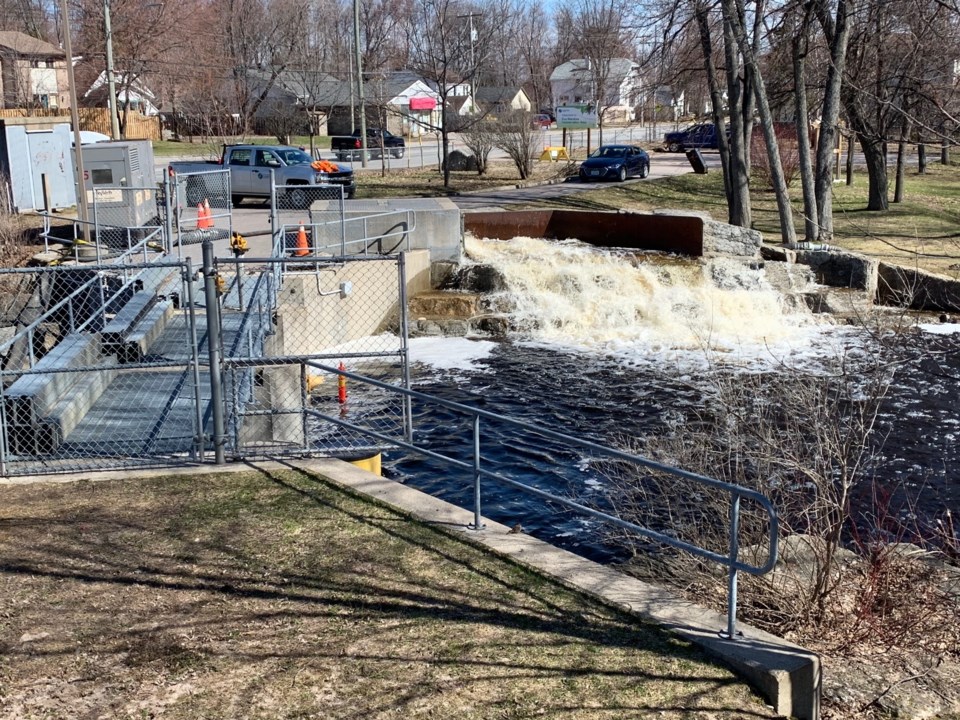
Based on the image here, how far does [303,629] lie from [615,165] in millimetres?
33616

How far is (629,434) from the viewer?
1434 centimetres

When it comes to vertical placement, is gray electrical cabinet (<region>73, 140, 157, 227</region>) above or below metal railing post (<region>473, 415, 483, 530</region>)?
above

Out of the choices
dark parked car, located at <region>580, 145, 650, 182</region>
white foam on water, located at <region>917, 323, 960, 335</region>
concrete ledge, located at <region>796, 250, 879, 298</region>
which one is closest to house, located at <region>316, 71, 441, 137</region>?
dark parked car, located at <region>580, 145, 650, 182</region>

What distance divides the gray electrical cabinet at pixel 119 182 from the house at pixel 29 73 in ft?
80.8

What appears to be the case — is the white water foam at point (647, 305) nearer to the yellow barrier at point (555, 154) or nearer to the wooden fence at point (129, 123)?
the yellow barrier at point (555, 154)

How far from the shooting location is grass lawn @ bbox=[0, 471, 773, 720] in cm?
546

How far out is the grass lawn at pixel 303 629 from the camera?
546cm

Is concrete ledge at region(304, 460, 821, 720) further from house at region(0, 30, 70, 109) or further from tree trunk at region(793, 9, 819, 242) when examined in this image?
house at region(0, 30, 70, 109)

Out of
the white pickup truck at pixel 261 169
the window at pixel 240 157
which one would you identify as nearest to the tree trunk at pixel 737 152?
the white pickup truck at pixel 261 169

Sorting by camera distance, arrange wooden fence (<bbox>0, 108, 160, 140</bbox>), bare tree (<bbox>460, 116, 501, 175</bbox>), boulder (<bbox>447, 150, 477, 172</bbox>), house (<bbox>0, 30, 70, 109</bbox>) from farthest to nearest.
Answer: wooden fence (<bbox>0, 108, 160, 140</bbox>)
house (<bbox>0, 30, 70, 109</bbox>)
boulder (<bbox>447, 150, 477, 172</bbox>)
bare tree (<bbox>460, 116, 501, 175</bbox>)

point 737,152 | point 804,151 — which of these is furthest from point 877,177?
point 737,152

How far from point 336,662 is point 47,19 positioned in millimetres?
78978

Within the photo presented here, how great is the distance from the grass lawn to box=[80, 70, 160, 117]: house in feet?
171

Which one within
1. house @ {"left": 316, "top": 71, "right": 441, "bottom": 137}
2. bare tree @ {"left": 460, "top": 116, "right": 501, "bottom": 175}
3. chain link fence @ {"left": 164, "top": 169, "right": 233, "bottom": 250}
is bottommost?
chain link fence @ {"left": 164, "top": 169, "right": 233, "bottom": 250}
